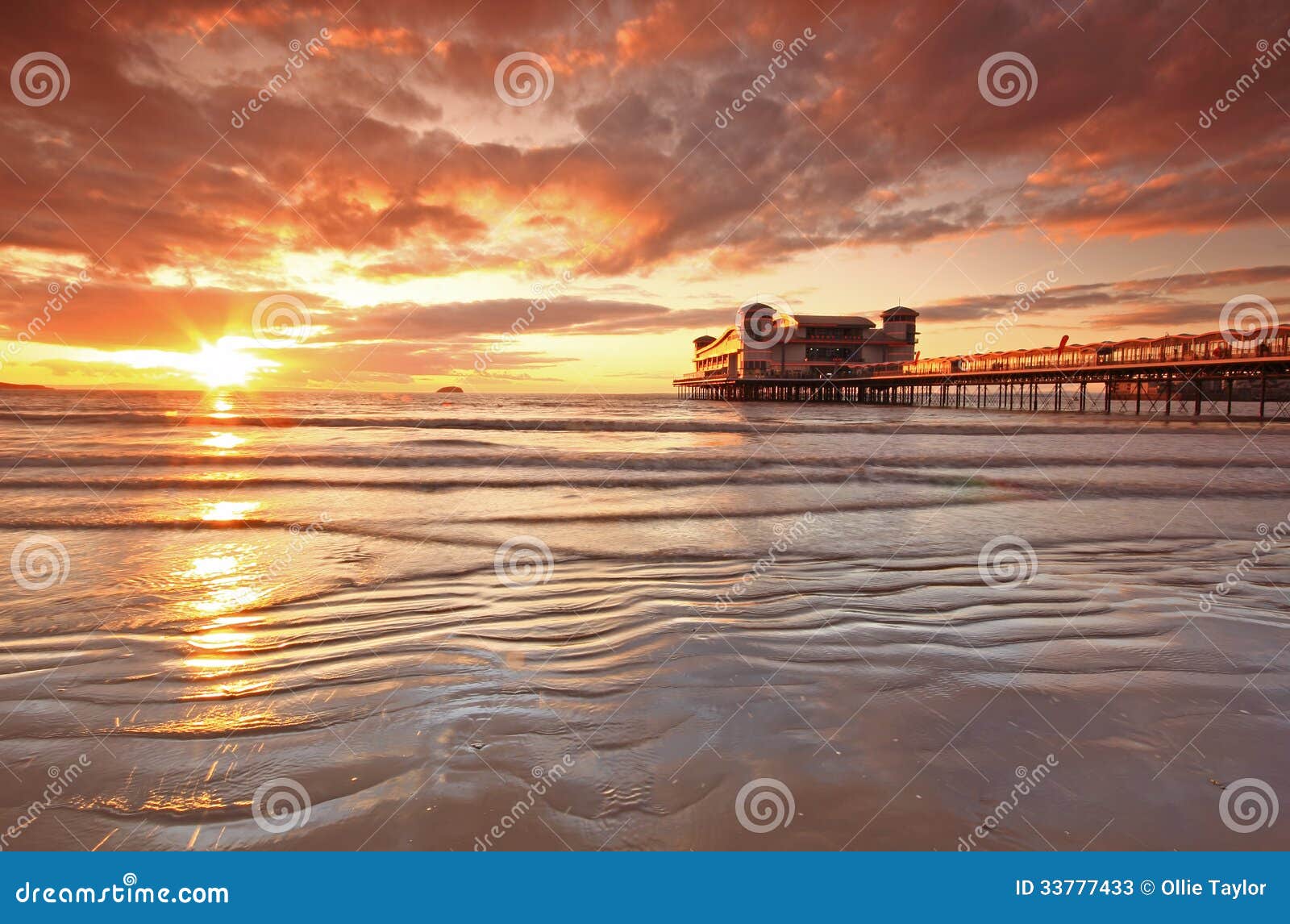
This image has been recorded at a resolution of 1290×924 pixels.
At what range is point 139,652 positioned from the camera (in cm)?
445

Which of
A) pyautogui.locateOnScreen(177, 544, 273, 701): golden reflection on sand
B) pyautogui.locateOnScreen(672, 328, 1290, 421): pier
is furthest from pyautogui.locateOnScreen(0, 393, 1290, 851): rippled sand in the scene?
pyautogui.locateOnScreen(672, 328, 1290, 421): pier

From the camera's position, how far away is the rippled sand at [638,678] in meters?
2.54

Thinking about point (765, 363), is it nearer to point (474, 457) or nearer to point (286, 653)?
point (474, 457)

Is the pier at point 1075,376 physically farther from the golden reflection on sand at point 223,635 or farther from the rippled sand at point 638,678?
the golden reflection on sand at point 223,635

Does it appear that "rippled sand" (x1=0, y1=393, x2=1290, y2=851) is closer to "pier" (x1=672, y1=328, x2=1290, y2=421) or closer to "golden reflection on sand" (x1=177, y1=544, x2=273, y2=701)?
"golden reflection on sand" (x1=177, y1=544, x2=273, y2=701)

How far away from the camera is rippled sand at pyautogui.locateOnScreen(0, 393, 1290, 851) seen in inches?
100

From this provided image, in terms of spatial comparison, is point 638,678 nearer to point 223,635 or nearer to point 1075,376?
point 223,635

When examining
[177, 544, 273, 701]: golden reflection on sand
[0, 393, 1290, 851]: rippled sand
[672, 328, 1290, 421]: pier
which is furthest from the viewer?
[672, 328, 1290, 421]: pier

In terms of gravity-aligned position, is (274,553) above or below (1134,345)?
below

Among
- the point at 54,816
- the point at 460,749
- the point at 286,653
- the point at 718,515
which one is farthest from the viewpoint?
the point at 718,515

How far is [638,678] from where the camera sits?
155 inches

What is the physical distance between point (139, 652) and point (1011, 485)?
1551cm

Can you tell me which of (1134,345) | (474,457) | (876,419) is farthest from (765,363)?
(474,457)

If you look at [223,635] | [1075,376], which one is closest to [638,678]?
[223,635]
